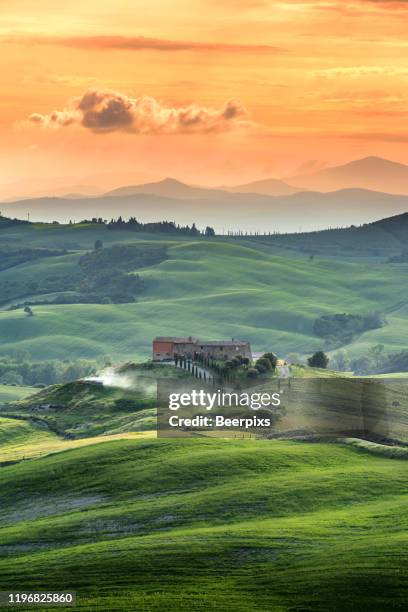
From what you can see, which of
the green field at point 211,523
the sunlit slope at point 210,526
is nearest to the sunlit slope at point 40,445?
the green field at point 211,523

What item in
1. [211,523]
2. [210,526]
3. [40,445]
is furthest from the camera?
[40,445]

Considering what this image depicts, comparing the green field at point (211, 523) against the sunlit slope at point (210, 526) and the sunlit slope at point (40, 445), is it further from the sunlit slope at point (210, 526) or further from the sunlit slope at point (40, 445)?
the sunlit slope at point (40, 445)

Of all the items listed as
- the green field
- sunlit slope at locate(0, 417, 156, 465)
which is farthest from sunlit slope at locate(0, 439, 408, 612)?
sunlit slope at locate(0, 417, 156, 465)

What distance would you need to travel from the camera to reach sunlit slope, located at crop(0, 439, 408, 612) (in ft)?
281

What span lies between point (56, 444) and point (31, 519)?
62470mm

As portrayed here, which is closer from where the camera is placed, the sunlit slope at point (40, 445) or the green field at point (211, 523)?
the green field at point (211, 523)

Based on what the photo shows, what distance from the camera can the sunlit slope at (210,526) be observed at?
281 ft

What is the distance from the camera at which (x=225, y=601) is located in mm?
83250

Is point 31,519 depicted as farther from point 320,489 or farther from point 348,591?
point 348,591

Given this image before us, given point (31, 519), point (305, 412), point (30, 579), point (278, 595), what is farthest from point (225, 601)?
point (305, 412)

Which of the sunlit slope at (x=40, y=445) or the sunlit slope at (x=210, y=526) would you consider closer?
the sunlit slope at (x=210, y=526)

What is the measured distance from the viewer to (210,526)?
10794 cm

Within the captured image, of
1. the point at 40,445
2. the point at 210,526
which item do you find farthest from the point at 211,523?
the point at 40,445

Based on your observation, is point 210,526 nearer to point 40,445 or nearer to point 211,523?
point 211,523
